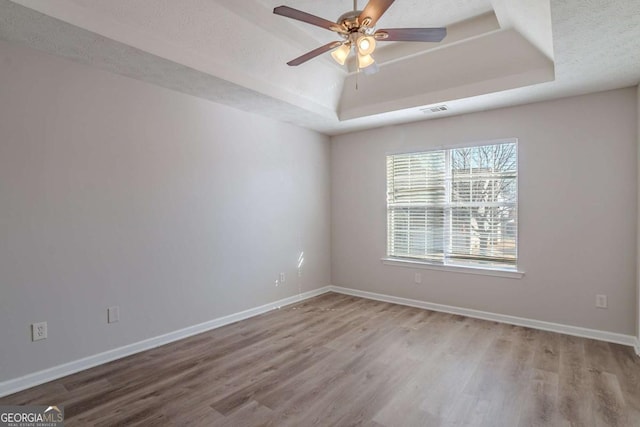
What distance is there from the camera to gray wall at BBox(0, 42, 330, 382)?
2.50m

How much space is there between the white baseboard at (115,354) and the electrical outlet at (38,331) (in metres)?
0.26

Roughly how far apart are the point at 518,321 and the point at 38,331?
4566 mm

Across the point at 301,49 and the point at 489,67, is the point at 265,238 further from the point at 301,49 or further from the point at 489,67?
the point at 489,67

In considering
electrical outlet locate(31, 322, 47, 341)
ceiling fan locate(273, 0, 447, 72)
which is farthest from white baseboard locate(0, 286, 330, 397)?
ceiling fan locate(273, 0, 447, 72)

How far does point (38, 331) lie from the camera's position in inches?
101

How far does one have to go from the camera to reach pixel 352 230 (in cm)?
526

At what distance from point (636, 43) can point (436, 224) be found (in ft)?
8.52

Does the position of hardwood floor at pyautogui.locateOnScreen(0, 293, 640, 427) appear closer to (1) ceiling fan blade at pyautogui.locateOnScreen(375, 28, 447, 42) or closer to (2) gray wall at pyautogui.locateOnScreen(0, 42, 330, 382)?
(2) gray wall at pyautogui.locateOnScreen(0, 42, 330, 382)

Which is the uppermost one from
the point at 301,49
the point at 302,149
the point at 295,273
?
the point at 301,49

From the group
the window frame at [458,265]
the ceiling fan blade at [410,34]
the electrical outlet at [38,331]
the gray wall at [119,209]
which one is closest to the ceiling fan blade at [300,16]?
the ceiling fan blade at [410,34]

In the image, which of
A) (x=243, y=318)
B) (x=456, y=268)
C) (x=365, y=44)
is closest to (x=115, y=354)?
(x=243, y=318)

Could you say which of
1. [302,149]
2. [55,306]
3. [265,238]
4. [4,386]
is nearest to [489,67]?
[302,149]

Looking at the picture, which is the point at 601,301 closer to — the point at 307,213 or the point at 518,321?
the point at 518,321

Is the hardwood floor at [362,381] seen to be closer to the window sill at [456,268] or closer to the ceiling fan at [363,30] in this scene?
the window sill at [456,268]
